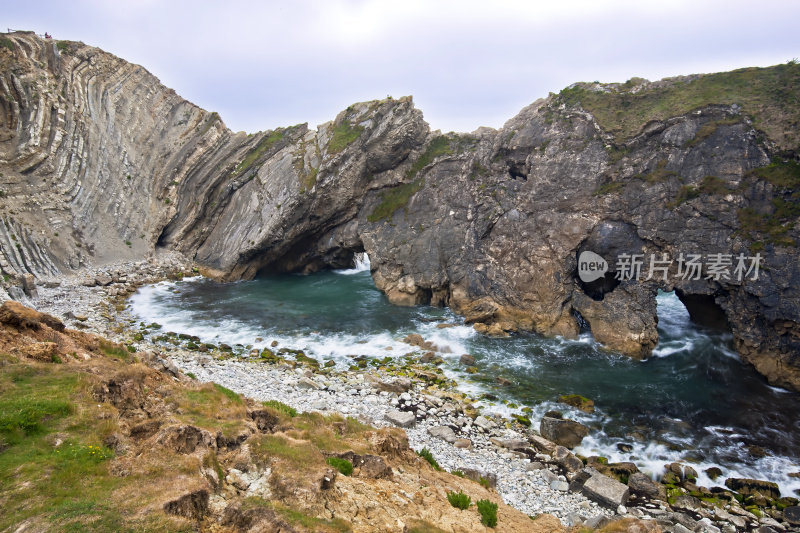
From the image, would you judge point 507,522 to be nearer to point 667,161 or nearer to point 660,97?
point 667,161

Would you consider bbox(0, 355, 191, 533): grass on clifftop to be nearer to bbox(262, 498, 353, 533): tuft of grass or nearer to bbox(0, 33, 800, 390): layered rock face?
bbox(262, 498, 353, 533): tuft of grass

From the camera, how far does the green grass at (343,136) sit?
46.0 meters

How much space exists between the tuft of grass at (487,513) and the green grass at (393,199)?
1390 inches

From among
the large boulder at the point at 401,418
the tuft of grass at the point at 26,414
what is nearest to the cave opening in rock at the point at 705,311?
the large boulder at the point at 401,418

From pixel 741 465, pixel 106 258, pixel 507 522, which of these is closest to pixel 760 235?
pixel 741 465

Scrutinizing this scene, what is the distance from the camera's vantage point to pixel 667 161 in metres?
30.8

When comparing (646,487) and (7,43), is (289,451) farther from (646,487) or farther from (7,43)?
(7,43)

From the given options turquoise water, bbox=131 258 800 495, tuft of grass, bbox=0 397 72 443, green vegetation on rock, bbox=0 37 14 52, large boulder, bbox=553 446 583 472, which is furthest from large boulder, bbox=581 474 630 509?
green vegetation on rock, bbox=0 37 14 52

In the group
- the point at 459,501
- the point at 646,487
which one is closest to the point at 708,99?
the point at 646,487

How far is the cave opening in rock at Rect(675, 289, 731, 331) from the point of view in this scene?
99.1 ft

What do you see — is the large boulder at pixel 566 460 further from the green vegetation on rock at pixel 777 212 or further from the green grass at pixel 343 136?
the green grass at pixel 343 136

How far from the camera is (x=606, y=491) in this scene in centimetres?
1531

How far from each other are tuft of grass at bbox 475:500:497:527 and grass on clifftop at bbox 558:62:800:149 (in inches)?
1193

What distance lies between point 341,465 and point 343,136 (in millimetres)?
41416
